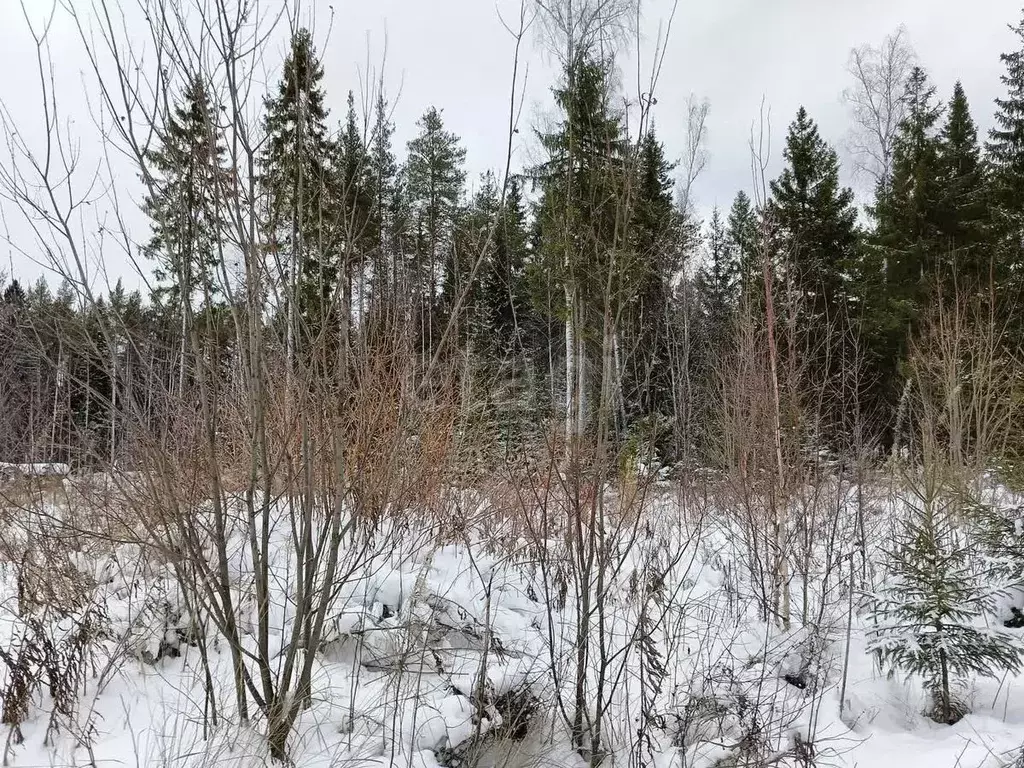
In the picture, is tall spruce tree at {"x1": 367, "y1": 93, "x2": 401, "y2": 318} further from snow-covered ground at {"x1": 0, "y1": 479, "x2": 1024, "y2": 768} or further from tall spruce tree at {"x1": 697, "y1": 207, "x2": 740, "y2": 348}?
tall spruce tree at {"x1": 697, "y1": 207, "x2": 740, "y2": 348}

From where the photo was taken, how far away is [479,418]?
7277mm

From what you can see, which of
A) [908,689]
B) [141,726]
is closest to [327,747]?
[141,726]

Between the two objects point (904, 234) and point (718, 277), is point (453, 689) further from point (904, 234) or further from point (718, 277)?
point (718, 277)

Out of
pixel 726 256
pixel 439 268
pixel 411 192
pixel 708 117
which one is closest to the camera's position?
pixel 708 117

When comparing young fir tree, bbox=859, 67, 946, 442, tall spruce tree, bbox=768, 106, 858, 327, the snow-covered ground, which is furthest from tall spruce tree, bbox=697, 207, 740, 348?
the snow-covered ground

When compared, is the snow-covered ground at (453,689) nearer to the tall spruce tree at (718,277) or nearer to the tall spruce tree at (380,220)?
the tall spruce tree at (380,220)

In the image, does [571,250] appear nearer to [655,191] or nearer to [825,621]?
[825,621]

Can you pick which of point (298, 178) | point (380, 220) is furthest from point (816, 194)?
point (298, 178)

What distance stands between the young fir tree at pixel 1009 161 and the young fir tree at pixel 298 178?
57.2 feet

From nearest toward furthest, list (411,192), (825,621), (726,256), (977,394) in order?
1. (825,621)
2. (977,394)
3. (411,192)
4. (726,256)

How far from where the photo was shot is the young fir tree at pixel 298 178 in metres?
2.46

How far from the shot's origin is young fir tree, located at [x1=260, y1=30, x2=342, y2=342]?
8.05ft

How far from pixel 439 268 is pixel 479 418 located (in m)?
4.55

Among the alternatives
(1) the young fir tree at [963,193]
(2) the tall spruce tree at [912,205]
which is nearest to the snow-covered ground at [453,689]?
(2) the tall spruce tree at [912,205]
